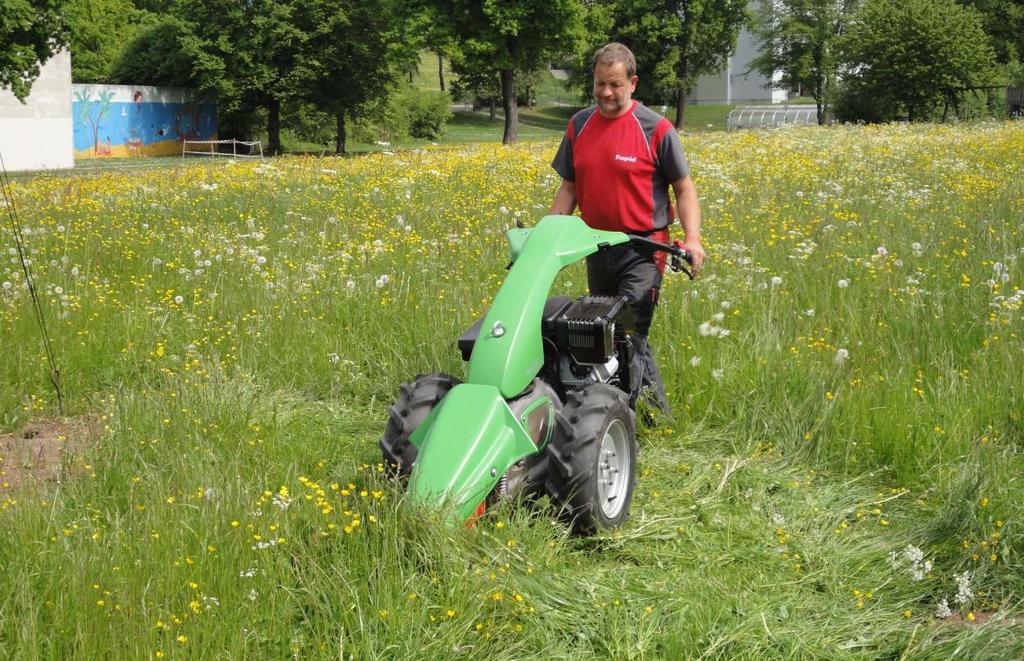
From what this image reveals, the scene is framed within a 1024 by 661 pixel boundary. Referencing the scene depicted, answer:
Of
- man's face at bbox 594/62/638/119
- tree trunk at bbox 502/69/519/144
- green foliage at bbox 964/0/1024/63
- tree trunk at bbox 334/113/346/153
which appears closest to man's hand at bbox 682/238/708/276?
man's face at bbox 594/62/638/119

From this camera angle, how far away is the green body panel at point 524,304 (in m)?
4.01

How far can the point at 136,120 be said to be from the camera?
2000 inches

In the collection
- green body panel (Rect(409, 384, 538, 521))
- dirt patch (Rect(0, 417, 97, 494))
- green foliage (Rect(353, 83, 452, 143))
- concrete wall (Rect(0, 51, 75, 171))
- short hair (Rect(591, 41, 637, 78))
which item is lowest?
dirt patch (Rect(0, 417, 97, 494))

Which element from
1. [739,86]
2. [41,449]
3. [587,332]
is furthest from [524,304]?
[739,86]

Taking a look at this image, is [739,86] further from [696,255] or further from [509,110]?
[696,255]

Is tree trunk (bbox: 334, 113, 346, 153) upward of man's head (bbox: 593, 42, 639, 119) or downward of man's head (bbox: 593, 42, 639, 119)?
upward

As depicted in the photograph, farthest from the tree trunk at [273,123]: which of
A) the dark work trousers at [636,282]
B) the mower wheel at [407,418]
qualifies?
the mower wheel at [407,418]

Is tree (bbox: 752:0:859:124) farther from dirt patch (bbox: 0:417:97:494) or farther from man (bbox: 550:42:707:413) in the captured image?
dirt patch (bbox: 0:417:97:494)

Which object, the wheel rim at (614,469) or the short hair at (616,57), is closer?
the wheel rim at (614,469)

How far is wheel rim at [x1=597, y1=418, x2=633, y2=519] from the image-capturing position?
14.0 ft

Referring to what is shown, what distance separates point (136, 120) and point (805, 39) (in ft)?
140

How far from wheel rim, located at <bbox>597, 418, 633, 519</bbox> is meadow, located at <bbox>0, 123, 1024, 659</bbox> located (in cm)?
12

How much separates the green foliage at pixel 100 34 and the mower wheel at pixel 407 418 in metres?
65.8

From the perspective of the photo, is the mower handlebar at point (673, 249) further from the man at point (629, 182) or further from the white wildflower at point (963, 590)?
the white wildflower at point (963, 590)
